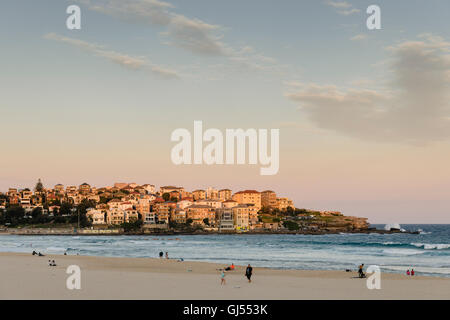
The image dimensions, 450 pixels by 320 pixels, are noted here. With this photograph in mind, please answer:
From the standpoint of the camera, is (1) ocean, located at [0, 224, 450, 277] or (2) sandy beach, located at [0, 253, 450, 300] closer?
(2) sandy beach, located at [0, 253, 450, 300]

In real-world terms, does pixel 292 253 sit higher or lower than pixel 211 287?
lower

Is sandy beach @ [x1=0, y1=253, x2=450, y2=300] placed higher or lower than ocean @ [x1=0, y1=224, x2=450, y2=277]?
higher

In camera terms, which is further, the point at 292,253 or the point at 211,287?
the point at 292,253

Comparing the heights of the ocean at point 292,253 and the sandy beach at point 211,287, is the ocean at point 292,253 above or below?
below

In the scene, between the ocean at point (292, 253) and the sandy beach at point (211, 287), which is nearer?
the sandy beach at point (211, 287)
